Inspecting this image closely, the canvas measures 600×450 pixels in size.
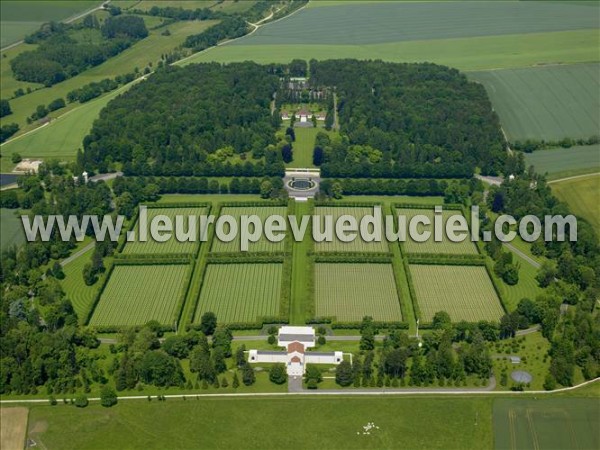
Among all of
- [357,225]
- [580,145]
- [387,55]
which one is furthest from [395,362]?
[387,55]

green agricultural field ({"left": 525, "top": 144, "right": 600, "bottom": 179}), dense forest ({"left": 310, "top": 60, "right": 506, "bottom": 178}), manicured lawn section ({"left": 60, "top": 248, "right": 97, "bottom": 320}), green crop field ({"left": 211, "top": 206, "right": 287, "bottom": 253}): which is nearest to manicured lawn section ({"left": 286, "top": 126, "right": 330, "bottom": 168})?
dense forest ({"left": 310, "top": 60, "right": 506, "bottom": 178})

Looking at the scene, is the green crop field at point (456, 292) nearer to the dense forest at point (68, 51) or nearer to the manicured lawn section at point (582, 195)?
the manicured lawn section at point (582, 195)

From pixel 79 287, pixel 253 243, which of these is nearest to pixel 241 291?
pixel 253 243

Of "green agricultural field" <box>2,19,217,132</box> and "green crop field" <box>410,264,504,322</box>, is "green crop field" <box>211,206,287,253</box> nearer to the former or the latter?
"green crop field" <box>410,264,504,322</box>

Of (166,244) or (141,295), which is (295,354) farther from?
(166,244)

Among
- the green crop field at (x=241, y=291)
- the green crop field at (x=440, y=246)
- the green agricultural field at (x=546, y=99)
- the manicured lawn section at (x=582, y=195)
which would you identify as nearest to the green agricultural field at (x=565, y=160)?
the manicured lawn section at (x=582, y=195)

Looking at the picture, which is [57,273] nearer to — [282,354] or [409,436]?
[282,354]
